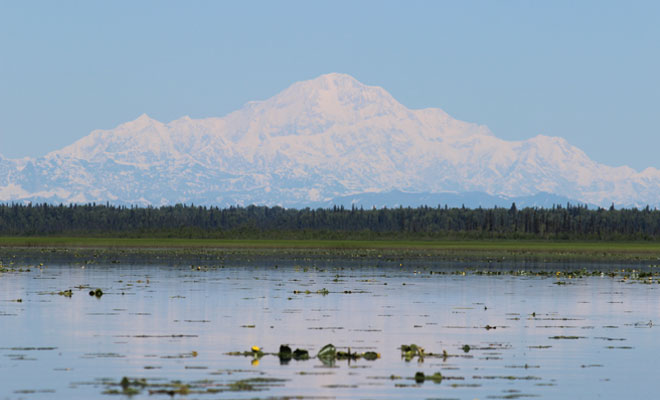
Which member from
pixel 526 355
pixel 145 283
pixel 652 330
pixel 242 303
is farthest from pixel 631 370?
pixel 145 283

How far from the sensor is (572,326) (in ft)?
130

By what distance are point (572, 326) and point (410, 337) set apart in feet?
24.5

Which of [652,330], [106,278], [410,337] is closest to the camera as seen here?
[410,337]

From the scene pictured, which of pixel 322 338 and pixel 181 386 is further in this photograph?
pixel 322 338

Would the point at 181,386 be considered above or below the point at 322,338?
below

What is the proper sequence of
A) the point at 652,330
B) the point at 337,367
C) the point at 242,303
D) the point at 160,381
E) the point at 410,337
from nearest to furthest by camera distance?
the point at 160,381
the point at 337,367
the point at 410,337
the point at 652,330
the point at 242,303

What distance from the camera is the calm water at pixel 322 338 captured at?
25375mm

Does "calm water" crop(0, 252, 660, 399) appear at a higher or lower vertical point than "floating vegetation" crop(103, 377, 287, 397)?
higher

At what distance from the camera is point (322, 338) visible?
3453cm

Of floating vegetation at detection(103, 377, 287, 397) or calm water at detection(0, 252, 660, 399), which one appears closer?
floating vegetation at detection(103, 377, 287, 397)

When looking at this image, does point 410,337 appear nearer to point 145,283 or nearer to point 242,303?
point 242,303

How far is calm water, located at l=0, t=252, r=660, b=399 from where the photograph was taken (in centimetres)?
2538

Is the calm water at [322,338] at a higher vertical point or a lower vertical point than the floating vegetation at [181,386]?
higher

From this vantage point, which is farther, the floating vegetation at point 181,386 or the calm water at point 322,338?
the calm water at point 322,338
